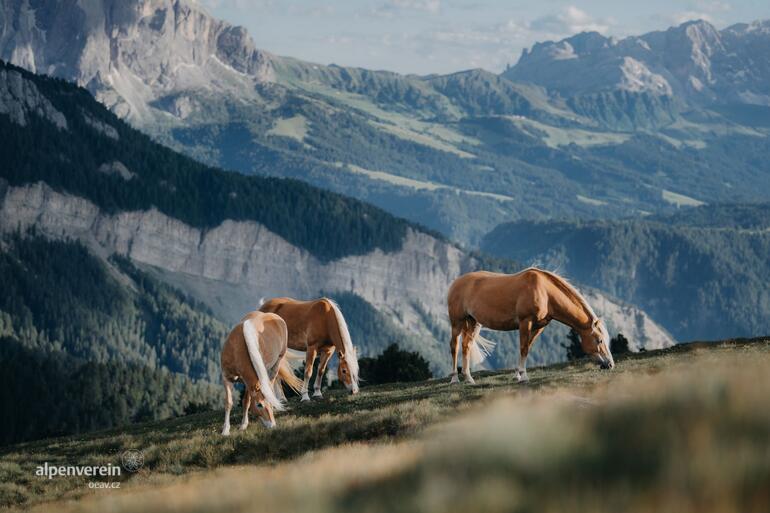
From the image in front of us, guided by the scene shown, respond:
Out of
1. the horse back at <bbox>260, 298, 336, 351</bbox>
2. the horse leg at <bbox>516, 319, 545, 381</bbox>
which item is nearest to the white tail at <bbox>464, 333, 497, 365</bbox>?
the horse leg at <bbox>516, 319, 545, 381</bbox>

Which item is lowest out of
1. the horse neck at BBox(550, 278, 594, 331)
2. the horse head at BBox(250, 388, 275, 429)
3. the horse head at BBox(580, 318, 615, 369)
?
the horse head at BBox(250, 388, 275, 429)

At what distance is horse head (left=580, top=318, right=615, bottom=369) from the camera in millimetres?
34219

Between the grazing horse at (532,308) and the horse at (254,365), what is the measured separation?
686 centimetres

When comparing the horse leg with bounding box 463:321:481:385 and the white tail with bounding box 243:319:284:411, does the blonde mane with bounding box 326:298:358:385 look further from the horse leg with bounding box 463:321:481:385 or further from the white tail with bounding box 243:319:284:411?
the white tail with bounding box 243:319:284:411

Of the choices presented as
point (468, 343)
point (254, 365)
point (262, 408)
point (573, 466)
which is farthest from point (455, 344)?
point (573, 466)

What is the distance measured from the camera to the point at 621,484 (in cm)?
1046

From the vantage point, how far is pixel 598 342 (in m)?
34.5

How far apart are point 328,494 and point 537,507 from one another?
9.76 ft

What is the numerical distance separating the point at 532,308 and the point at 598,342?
2.58 m

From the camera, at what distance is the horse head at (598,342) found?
1347 inches

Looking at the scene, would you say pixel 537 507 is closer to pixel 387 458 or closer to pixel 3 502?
pixel 387 458

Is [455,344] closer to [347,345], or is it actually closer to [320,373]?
[347,345]

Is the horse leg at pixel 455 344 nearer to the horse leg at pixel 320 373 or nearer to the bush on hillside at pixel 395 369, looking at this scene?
the horse leg at pixel 320 373

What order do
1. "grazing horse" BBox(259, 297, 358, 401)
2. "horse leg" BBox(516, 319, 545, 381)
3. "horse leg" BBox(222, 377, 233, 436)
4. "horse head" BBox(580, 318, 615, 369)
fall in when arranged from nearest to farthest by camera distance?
"horse leg" BBox(222, 377, 233, 436)
"horse leg" BBox(516, 319, 545, 381)
"horse head" BBox(580, 318, 615, 369)
"grazing horse" BBox(259, 297, 358, 401)
